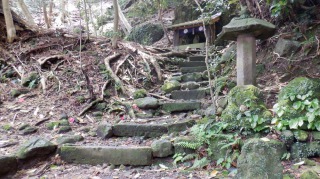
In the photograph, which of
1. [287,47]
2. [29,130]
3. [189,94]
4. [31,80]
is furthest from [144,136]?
[31,80]

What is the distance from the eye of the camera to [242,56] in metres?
3.63

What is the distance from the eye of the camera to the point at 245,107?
3.15 m

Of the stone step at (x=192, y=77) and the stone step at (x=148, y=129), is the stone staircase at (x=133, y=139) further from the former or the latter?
the stone step at (x=192, y=77)

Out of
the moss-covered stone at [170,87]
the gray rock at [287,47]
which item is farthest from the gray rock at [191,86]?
the gray rock at [287,47]

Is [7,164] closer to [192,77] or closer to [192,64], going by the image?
[192,77]

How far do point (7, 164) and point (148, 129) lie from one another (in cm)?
173

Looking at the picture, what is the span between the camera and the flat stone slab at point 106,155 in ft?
9.99

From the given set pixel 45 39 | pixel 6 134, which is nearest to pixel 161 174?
pixel 6 134

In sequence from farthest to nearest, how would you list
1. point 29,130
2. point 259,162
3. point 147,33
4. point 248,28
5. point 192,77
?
point 147,33, point 192,77, point 29,130, point 248,28, point 259,162

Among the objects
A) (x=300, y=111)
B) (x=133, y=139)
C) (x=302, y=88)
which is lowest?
(x=133, y=139)

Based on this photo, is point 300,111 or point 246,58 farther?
point 246,58

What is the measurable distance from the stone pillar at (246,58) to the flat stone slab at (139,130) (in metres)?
1.30

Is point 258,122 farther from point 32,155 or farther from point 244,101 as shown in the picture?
point 32,155

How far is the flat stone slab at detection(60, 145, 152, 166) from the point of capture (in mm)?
3045
